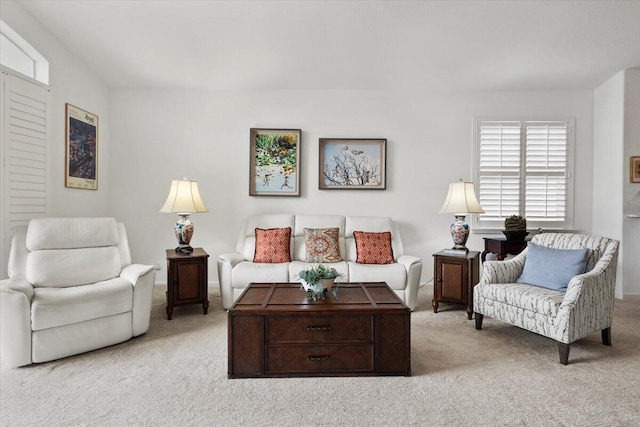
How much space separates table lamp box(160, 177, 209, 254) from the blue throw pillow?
3.27 metres

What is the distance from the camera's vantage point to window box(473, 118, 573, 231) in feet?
15.1

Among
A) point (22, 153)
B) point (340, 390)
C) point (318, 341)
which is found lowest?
point (340, 390)

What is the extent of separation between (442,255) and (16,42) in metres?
4.65

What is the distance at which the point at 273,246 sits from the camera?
12.8 feet

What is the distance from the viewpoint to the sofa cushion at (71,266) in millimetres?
2758

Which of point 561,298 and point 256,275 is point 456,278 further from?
point 256,275

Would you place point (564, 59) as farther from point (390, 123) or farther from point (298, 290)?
point (298, 290)

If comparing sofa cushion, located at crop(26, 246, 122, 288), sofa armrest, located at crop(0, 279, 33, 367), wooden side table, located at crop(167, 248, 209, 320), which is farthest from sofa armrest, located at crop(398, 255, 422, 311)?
sofa armrest, located at crop(0, 279, 33, 367)

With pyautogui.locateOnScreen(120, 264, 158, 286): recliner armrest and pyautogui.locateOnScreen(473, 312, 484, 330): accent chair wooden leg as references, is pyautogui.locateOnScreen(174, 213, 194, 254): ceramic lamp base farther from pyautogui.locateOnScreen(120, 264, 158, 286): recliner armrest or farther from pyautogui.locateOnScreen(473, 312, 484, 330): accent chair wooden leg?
pyautogui.locateOnScreen(473, 312, 484, 330): accent chair wooden leg

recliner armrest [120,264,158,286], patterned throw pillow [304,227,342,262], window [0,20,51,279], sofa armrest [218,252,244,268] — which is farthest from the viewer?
patterned throw pillow [304,227,342,262]

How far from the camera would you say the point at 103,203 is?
4469mm

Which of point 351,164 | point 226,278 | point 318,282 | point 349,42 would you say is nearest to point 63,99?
point 226,278

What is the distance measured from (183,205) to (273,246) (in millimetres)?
1063

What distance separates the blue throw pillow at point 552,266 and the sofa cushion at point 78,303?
3.38 m
